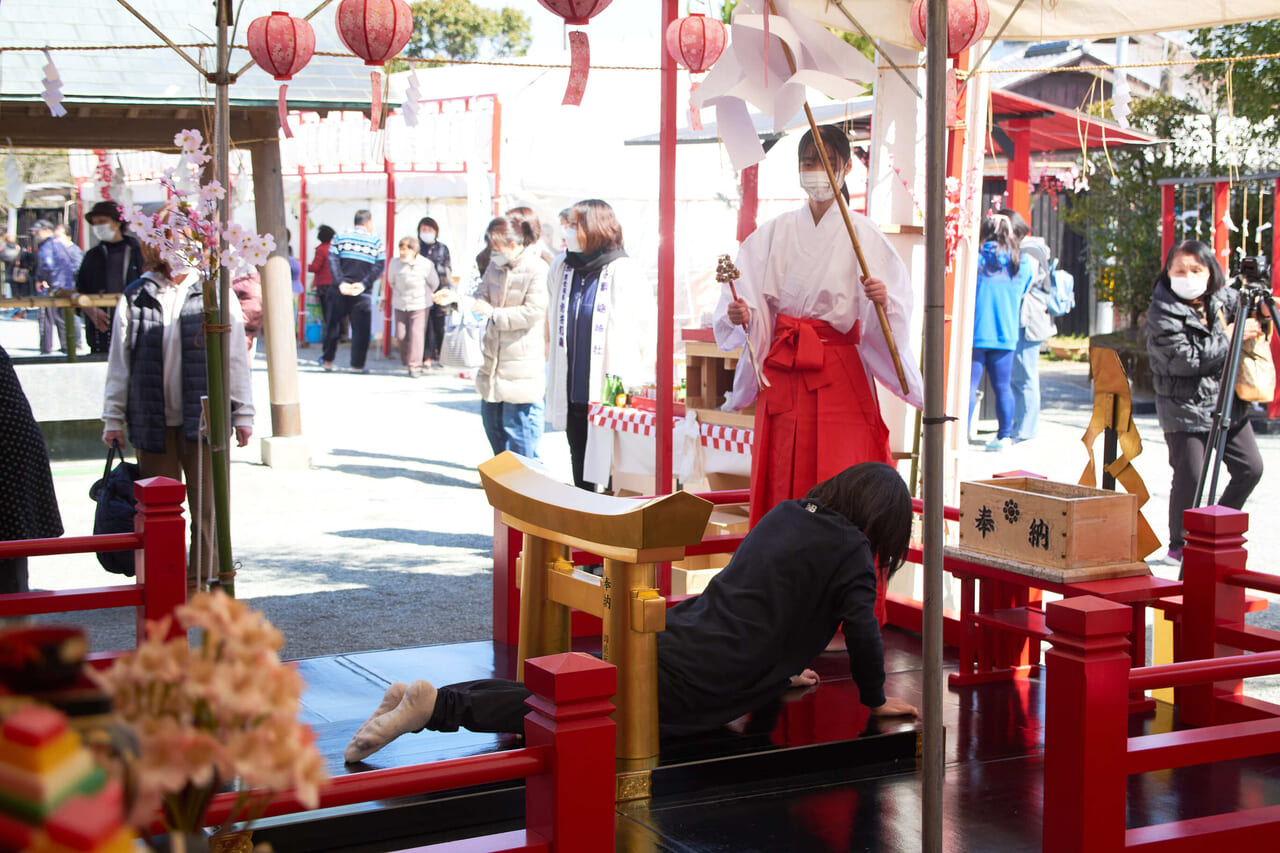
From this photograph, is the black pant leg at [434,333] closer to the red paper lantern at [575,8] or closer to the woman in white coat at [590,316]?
the woman in white coat at [590,316]

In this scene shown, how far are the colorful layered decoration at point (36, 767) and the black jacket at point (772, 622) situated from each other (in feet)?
8.05

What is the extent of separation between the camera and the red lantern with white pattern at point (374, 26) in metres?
4.62

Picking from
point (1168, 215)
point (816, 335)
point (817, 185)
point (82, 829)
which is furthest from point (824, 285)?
point (1168, 215)

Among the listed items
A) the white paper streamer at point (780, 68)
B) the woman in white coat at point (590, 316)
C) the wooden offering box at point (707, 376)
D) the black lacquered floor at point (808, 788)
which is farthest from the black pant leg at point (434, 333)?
the white paper streamer at point (780, 68)

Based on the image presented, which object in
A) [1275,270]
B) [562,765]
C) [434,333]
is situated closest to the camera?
[562,765]

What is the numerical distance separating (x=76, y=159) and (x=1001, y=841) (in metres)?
20.8

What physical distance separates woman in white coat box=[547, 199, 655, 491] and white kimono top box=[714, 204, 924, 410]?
7.30ft

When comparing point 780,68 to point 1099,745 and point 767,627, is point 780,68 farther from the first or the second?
point 1099,745

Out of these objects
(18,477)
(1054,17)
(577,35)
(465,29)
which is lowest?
(18,477)

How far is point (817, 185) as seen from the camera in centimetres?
402

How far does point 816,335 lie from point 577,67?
114 centimetres

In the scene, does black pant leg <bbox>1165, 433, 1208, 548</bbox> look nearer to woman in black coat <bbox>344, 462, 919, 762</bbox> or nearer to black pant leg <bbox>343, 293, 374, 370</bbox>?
woman in black coat <bbox>344, 462, 919, 762</bbox>

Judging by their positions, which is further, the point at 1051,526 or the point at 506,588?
the point at 506,588

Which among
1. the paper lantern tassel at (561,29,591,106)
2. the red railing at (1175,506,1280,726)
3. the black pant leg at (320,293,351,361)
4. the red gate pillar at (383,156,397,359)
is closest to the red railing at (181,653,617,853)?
the paper lantern tassel at (561,29,591,106)
